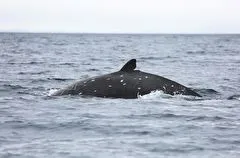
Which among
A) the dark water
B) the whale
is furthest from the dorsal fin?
the dark water

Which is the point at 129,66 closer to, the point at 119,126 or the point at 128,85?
the point at 128,85

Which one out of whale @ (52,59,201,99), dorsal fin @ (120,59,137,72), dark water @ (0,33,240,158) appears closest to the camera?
dark water @ (0,33,240,158)

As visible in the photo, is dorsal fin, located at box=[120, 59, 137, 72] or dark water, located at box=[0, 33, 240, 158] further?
dorsal fin, located at box=[120, 59, 137, 72]

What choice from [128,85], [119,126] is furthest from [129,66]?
[119,126]

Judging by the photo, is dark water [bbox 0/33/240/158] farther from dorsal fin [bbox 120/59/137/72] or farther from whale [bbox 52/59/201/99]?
dorsal fin [bbox 120/59/137/72]

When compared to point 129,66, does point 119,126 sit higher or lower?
lower

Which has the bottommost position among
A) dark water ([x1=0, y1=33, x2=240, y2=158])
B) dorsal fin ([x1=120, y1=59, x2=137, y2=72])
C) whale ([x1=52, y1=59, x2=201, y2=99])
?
dark water ([x1=0, y1=33, x2=240, y2=158])

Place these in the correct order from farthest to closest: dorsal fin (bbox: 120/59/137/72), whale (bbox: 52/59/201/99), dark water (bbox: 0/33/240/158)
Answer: whale (bbox: 52/59/201/99)
dorsal fin (bbox: 120/59/137/72)
dark water (bbox: 0/33/240/158)

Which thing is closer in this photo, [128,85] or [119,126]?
[119,126]

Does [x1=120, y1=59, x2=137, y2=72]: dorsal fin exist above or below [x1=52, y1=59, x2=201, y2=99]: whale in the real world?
above

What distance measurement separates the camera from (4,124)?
1200cm

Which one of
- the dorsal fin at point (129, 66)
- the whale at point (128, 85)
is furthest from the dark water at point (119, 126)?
the dorsal fin at point (129, 66)

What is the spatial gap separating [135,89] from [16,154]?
21.9 ft

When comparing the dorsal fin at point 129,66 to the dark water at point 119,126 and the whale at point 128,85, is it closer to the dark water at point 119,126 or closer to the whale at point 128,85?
the whale at point 128,85
